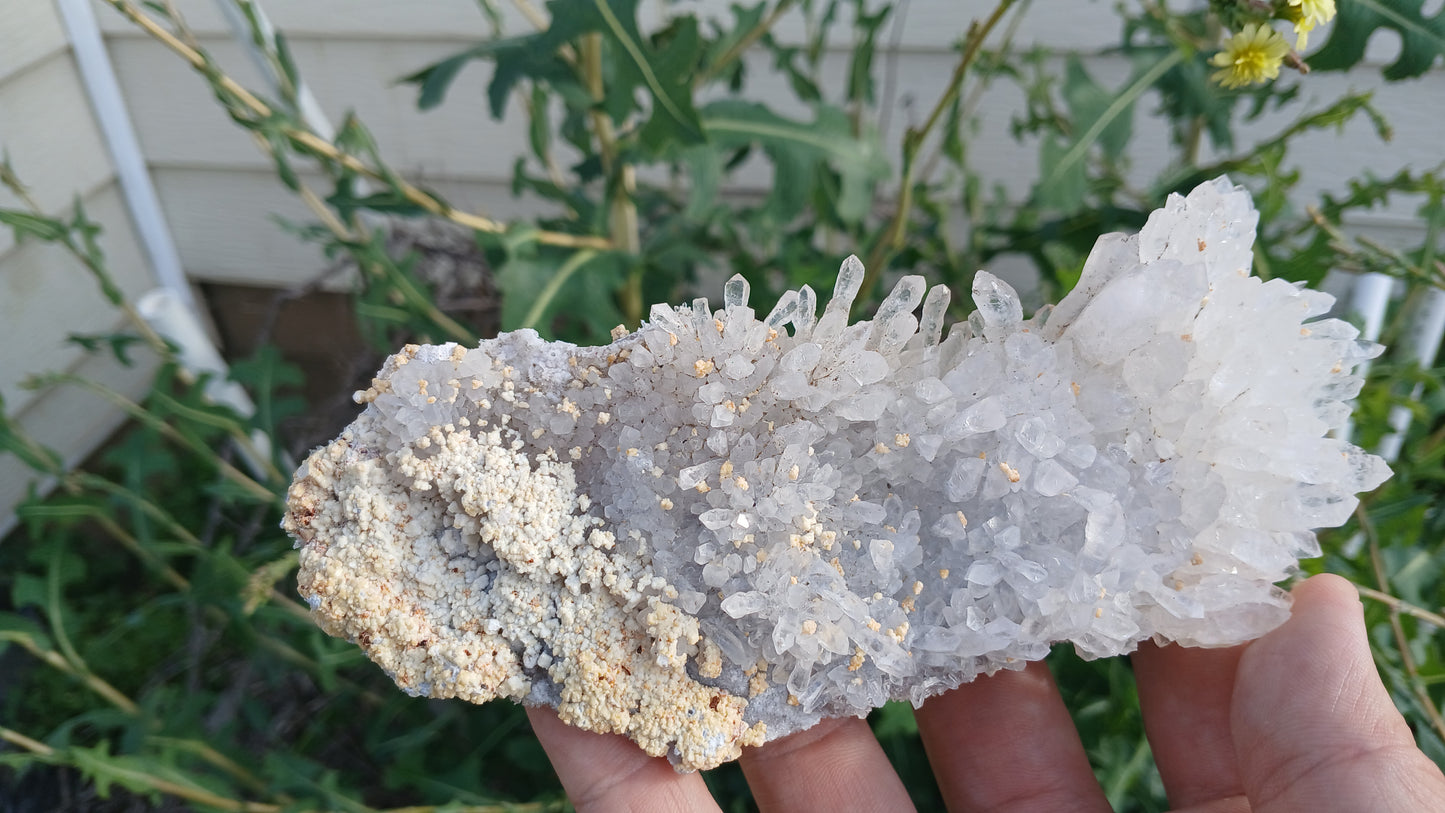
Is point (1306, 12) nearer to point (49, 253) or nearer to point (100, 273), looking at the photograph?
point (100, 273)

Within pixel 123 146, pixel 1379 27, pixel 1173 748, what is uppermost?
pixel 123 146

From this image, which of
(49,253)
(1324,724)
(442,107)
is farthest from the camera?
(442,107)

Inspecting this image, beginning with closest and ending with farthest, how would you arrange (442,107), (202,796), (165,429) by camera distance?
(202,796), (165,429), (442,107)

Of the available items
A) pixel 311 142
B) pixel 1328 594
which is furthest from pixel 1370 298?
pixel 311 142

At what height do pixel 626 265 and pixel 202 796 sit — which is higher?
pixel 626 265

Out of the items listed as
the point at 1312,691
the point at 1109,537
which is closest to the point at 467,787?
the point at 1109,537

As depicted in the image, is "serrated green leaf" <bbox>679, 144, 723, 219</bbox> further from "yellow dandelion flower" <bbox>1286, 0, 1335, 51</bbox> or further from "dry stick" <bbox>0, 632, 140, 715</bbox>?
"dry stick" <bbox>0, 632, 140, 715</bbox>

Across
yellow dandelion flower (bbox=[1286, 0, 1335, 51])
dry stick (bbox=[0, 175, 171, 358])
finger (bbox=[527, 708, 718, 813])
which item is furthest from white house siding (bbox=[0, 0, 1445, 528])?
finger (bbox=[527, 708, 718, 813])

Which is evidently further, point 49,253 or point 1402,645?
point 49,253
